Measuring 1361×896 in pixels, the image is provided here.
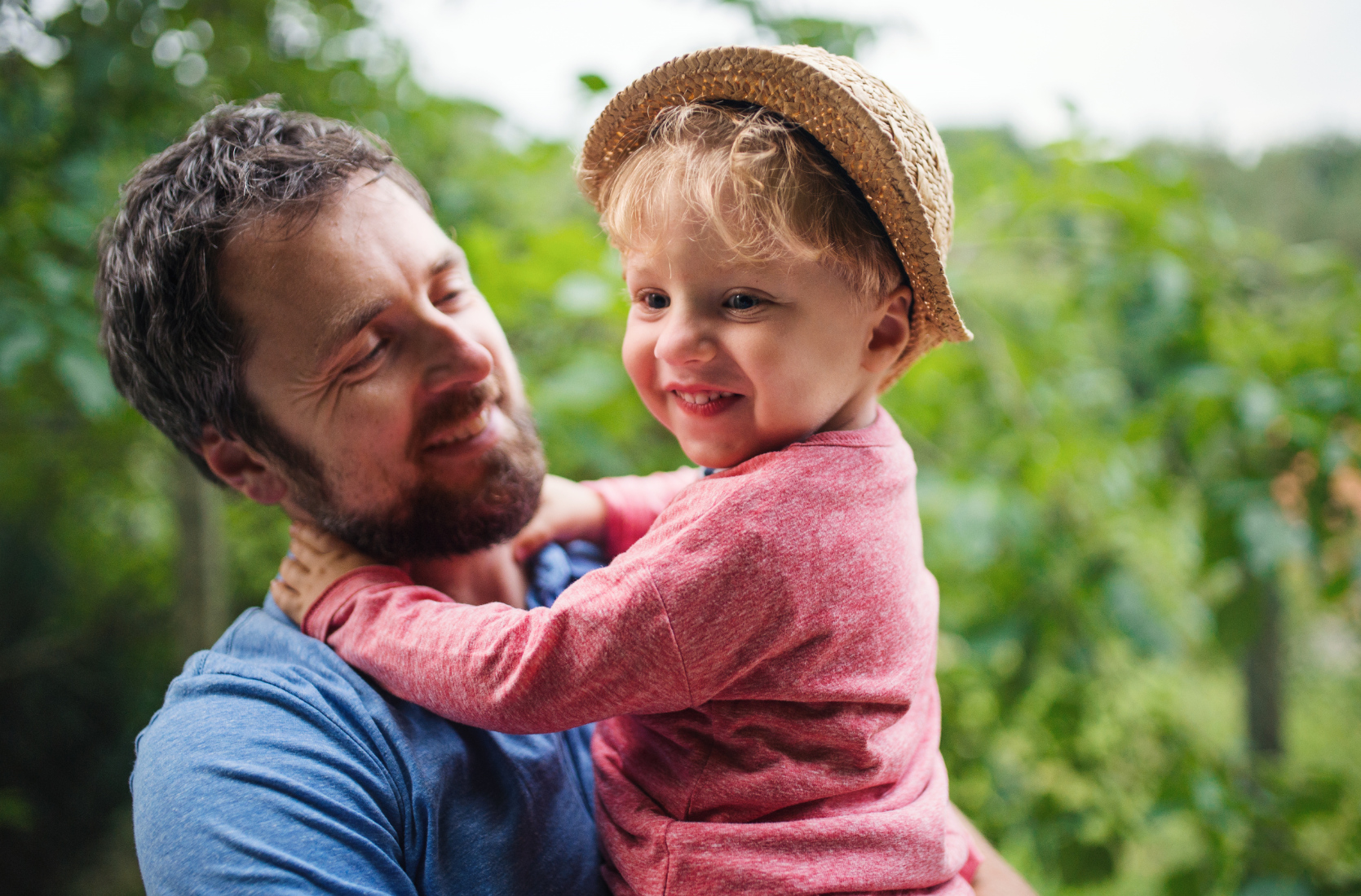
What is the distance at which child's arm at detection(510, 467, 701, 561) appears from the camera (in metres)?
1.28

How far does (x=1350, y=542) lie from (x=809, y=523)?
1.67m

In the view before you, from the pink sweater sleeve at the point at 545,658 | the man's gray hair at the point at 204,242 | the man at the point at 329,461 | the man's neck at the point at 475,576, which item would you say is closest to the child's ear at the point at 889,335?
the pink sweater sleeve at the point at 545,658

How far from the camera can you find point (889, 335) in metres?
0.95

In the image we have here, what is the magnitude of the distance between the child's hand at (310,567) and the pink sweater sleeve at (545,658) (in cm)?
16

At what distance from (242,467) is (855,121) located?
97 cm

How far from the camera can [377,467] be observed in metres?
1.05

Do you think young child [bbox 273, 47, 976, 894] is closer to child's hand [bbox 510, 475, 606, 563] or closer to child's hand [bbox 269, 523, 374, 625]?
child's hand [bbox 269, 523, 374, 625]

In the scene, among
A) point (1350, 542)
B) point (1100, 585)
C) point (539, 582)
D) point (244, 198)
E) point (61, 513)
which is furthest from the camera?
point (61, 513)

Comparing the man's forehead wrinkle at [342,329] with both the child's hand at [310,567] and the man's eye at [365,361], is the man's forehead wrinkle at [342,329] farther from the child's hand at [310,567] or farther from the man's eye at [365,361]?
the child's hand at [310,567]

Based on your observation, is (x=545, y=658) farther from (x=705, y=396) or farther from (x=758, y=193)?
(x=758, y=193)

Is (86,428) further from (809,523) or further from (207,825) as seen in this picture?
(809,523)

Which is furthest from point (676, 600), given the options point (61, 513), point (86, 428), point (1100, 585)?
point (61, 513)

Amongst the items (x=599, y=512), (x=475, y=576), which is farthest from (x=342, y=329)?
(x=599, y=512)

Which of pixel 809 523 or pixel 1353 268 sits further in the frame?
pixel 1353 268
